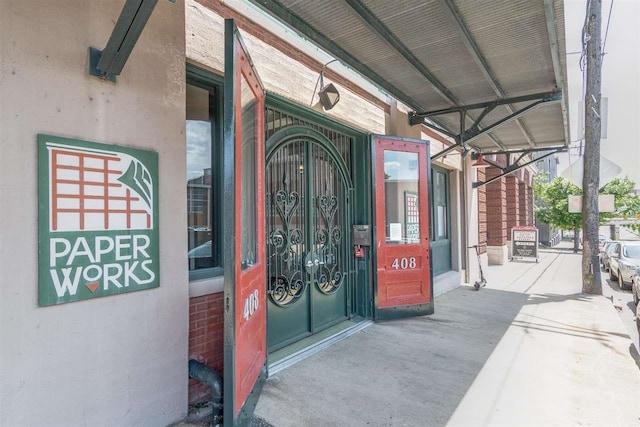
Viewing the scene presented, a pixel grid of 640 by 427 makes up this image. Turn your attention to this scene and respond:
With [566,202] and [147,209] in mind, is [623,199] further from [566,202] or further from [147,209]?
[147,209]

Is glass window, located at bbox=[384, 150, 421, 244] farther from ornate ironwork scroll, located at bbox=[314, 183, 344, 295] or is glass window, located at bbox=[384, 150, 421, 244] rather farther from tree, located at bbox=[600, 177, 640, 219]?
tree, located at bbox=[600, 177, 640, 219]

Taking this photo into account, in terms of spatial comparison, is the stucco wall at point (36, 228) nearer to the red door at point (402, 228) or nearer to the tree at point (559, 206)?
the red door at point (402, 228)

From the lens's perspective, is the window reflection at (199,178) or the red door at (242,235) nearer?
the red door at (242,235)

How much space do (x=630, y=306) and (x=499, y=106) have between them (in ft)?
21.6

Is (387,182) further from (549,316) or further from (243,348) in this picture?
(243,348)

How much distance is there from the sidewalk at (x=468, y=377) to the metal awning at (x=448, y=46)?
3.13m

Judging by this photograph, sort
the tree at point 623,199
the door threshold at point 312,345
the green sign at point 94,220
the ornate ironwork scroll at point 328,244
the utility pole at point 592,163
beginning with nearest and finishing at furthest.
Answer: the green sign at point 94,220
the door threshold at point 312,345
the ornate ironwork scroll at point 328,244
the utility pole at point 592,163
the tree at point 623,199

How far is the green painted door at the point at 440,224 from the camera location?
7.81 meters

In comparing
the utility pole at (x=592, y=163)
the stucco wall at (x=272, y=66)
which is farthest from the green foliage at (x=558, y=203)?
the stucco wall at (x=272, y=66)

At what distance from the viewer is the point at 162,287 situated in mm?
2541

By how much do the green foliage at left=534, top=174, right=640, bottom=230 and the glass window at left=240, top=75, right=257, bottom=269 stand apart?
73.0 ft

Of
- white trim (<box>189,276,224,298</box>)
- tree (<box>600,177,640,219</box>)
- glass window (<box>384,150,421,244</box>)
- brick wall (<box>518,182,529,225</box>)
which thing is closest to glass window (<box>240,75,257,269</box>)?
white trim (<box>189,276,224,298</box>)

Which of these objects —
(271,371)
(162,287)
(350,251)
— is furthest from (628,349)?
(162,287)

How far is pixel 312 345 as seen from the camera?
13.1 ft
